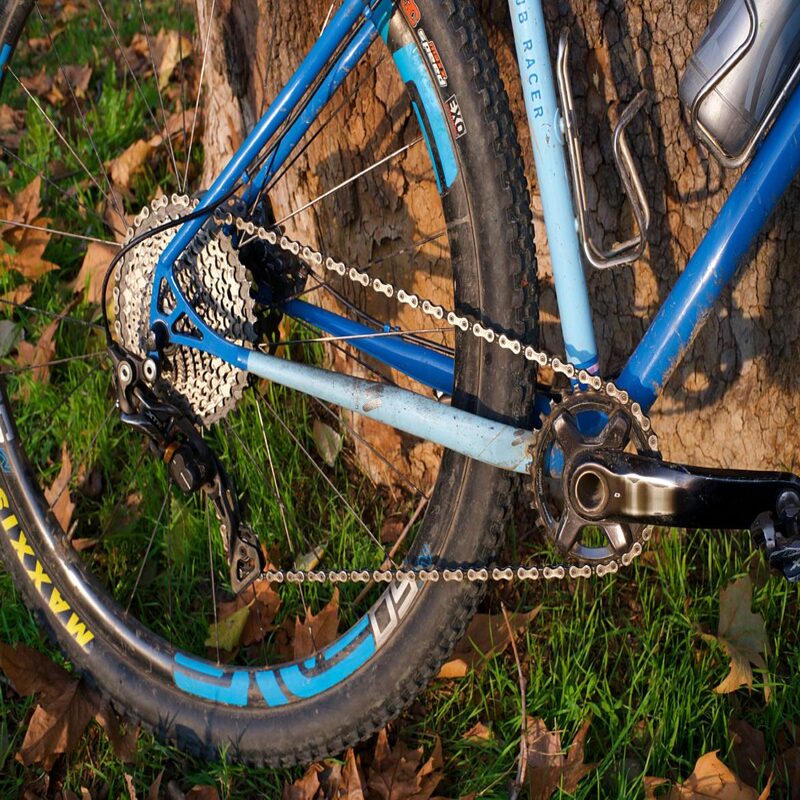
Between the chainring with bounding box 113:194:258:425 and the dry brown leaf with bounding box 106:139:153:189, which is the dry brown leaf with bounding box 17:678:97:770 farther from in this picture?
Result: the dry brown leaf with bounding box 106:139:153:189

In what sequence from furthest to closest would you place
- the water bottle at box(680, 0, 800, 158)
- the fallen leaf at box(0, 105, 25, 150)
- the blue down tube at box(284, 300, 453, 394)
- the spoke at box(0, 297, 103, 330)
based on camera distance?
the fallen leaf at box(0, 105, 25, 150) < the spoke at box(0, 297, 103, 330) < the blue down tube at box(284, 300, 453, 394) < the water bottle at box(680, 0, 800, 158)

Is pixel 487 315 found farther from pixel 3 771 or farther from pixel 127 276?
pixel 3 771

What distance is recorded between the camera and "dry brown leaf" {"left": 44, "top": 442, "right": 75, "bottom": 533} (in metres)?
2.46

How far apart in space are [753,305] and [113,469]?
158 centimetres

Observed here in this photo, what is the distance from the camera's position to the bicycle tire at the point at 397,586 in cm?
165

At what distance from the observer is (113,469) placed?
8.38 ft

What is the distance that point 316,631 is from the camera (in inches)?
85.5

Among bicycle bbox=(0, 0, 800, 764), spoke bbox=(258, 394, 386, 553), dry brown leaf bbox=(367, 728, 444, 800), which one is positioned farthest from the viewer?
spoke bbox=(258, 394, 386, 553)

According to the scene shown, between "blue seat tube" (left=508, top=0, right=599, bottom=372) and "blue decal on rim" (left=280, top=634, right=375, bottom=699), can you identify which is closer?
"blue seat tube" (left=508, top=0, right=599, bottom=372)

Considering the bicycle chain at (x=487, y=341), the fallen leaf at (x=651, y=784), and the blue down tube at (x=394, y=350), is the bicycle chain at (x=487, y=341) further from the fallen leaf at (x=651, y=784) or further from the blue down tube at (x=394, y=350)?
the fallen leaf at (x=651, y=784)

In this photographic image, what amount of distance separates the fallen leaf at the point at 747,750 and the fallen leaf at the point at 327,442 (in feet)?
3.57

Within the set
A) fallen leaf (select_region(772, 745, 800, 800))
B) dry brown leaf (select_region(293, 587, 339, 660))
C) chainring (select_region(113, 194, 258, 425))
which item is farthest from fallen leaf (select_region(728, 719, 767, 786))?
chainring (select_region(113, 194, 258, 425))

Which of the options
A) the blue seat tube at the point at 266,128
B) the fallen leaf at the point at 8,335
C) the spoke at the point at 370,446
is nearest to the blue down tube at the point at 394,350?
the blue seat tube at the point at 266,128

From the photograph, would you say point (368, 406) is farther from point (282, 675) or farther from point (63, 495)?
point (63, 495)
